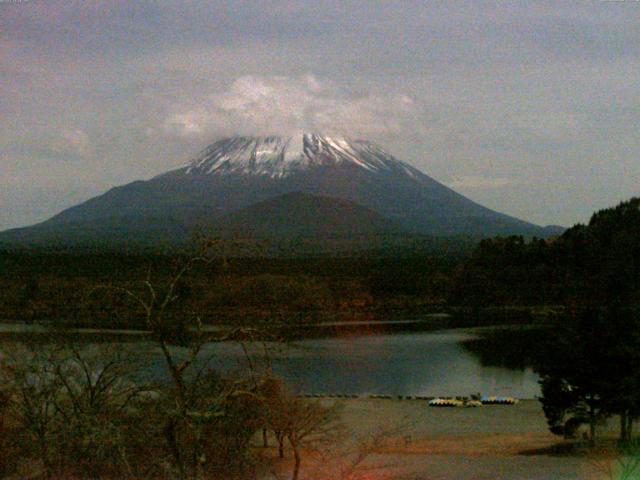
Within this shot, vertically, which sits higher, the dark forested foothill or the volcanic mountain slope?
the volcanic mountain slope

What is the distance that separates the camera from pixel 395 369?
88.2 ft

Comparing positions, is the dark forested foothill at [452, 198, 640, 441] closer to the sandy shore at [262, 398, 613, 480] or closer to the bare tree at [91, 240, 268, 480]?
the sandy shore at [262, 398, 613, 480]

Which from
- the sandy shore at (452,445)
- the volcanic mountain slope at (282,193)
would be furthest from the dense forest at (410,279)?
the volcanic mountain slope at (282,193)

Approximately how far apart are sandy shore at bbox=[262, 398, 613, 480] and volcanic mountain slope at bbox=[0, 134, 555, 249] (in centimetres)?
7930

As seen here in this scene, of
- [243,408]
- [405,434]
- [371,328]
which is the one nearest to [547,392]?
[405,434]

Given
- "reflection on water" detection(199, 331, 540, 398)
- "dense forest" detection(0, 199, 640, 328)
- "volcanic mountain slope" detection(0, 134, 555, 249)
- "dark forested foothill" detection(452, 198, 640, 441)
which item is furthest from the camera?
"volcanic mountain slope" detection(0, 134, 555, 249)

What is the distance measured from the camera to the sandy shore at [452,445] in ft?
34.4

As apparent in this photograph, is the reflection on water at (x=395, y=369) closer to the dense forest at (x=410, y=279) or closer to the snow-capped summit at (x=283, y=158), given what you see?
the dense forest at (x=410, y=279)

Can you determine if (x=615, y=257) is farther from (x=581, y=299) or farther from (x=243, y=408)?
(x=243, y=408)

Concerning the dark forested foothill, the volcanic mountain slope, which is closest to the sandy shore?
the dark forested foothill

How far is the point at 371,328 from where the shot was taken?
37969mm

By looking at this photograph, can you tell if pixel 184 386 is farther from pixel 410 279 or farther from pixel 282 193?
pixel 282 193

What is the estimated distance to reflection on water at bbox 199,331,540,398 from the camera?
76.4ft

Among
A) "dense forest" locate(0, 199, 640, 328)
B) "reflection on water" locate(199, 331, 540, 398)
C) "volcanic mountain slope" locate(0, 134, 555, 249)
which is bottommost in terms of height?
"reflection on water" locate(199, 331, 540, 398)
